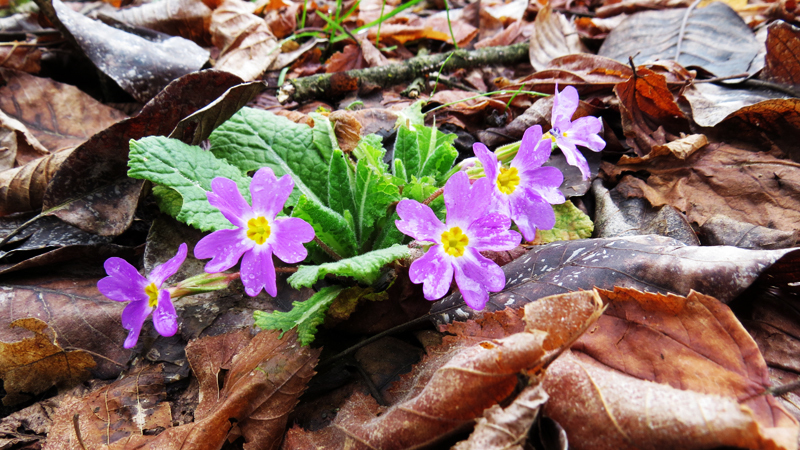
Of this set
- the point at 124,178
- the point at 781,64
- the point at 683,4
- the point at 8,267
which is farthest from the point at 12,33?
the point at 683,4

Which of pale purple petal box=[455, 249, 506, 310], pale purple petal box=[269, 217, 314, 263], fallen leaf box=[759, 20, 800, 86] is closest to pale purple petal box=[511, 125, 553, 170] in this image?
pale purple petal box=[455, 249, 506, 310]

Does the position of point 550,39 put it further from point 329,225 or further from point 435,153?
point 329,225

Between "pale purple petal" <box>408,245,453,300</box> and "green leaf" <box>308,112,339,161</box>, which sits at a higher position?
"pale purple petal" <box>408,245,453,300</box>

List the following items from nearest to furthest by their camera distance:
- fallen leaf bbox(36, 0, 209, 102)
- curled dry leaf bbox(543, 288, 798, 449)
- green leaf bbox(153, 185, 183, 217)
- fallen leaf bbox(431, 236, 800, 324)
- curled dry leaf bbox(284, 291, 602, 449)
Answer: curled dry leaf bbox(543, 288, 798, 449) → curled dry leaf bbox(284, 291, 602, 449) → fallen leaf bbox(431, 236, 800, 324) → green leaf bbox(153, 185, 183, 217) → fallen leaf bbox(36, 0, 209, 102)

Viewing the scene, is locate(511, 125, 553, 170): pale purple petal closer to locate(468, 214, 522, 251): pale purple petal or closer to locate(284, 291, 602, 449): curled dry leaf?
locate(468, 214, 522, 251): pale purple petal

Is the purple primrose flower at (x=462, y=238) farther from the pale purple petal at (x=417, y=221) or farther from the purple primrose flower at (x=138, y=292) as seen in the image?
the purple primrose flower at (x=138, y=292)

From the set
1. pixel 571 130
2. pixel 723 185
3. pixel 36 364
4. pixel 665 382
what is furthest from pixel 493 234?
pixel 36 364
